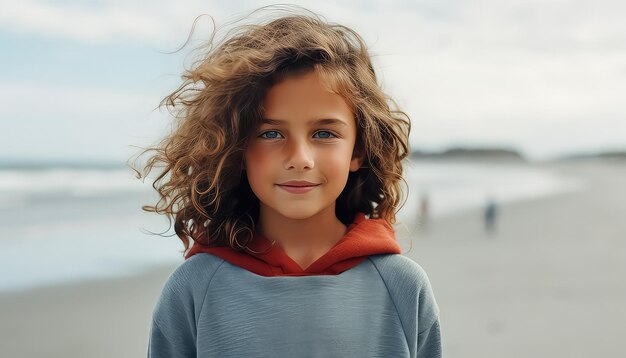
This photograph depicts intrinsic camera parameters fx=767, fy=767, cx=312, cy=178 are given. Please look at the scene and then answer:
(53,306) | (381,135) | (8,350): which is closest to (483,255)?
(53,306)

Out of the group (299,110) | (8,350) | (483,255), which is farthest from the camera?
(483,255)

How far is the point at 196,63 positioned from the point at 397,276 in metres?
0.76

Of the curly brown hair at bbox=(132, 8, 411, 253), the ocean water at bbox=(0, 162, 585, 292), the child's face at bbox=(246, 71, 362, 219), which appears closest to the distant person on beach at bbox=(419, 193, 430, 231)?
the ocean water at bbox=(0, 162, 585, 292)

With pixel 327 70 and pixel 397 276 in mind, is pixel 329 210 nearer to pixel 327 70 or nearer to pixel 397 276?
pixel 397 276

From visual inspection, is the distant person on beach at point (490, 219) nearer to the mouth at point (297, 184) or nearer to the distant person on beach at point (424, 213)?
the distant person on beach at point (424, 213)

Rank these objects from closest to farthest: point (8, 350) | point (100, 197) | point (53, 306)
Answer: point (8, 350) → point (53, 306) → point (100, 197)

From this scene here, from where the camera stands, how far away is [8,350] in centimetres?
589

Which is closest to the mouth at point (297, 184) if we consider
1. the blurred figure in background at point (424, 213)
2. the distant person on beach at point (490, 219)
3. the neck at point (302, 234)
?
the neck at point (302, 234)

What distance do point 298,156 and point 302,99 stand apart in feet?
0.45

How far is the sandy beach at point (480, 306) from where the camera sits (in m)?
6.02

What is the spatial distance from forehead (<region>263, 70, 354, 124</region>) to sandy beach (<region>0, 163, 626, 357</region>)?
4.32 metres

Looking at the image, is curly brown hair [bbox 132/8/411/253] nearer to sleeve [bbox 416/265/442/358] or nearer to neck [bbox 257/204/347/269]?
neck [bbox 257/204/347/269]

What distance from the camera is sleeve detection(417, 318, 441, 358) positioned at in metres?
1.96

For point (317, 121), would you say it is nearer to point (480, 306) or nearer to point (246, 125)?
point (246, 125)
